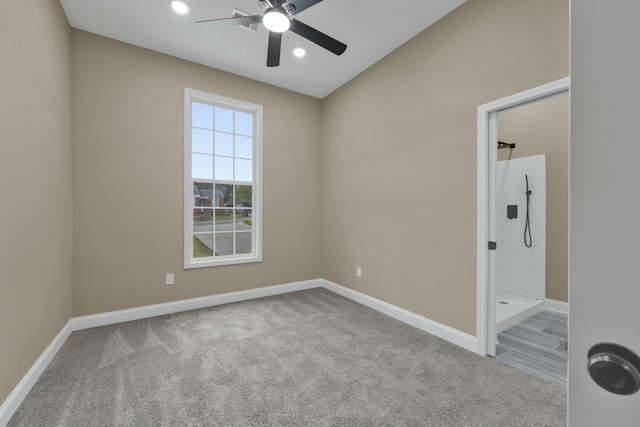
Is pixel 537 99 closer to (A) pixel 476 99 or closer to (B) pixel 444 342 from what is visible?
(A) pixel 476 99

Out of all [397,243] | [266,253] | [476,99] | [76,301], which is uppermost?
[476,99]

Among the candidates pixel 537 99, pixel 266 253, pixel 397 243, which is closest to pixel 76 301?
pixel 266 253

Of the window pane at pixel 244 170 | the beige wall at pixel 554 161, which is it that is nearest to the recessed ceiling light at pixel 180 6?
the window pane at pixel 244 170

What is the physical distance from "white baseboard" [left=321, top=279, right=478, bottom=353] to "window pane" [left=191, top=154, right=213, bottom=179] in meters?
2.55

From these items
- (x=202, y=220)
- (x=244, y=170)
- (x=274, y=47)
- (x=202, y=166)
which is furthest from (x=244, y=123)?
(x=274, y=47)

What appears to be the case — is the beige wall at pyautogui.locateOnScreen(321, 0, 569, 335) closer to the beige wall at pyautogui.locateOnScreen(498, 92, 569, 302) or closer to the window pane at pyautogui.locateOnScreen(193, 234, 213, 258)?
the beige wall at pyautogui.locateOnScreen(498, 92, 569, 302)

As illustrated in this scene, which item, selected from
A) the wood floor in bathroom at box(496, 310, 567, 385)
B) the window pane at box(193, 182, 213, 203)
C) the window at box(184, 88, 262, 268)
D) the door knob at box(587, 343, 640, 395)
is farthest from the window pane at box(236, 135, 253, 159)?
the door knob at box(587, 343, 640, 395)

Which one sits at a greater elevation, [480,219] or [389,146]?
[389,146]

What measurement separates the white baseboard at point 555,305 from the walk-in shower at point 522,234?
84 mm

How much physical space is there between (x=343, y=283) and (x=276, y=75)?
10.5 ft

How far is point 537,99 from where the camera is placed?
6.98ft

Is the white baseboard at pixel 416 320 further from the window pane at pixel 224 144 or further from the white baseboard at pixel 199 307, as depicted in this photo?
the window pane at pixel 224 144

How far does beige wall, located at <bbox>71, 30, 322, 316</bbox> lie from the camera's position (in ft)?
9.64

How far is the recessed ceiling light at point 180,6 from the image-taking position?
254cm
